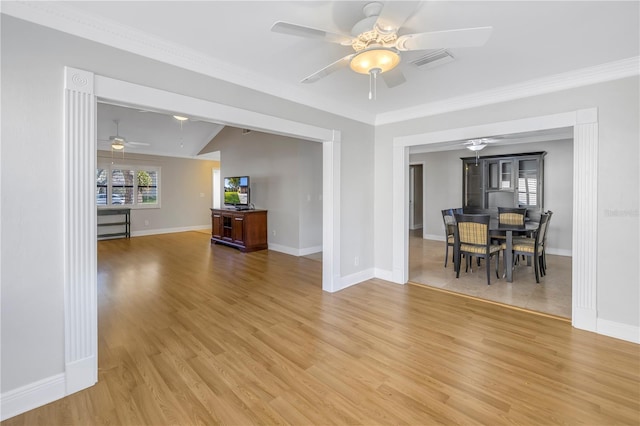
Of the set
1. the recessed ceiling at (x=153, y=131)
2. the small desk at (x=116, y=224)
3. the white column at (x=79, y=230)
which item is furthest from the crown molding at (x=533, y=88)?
the small desk at (x=116, y=224)

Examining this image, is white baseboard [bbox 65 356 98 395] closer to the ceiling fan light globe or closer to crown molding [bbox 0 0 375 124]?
crown molding [bbox 0 0 375 124]

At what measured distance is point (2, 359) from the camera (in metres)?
1.70

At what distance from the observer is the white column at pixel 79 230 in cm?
190

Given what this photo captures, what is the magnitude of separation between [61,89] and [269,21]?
4.69 feet

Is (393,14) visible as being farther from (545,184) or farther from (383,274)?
(545,184)

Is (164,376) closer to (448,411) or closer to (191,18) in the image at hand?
(448,411)

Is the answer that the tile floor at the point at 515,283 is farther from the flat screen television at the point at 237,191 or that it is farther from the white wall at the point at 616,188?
the flat screen television at the point at 237,191

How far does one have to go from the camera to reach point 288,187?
21.3ft

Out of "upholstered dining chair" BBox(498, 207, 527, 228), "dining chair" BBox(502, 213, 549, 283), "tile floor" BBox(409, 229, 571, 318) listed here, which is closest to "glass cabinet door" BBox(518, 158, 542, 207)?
"upholstered dining chair" BBox(498, 207, 527, 228)

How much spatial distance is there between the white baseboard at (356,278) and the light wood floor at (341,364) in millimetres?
225

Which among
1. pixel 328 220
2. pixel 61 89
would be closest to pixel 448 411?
pixel 328 220

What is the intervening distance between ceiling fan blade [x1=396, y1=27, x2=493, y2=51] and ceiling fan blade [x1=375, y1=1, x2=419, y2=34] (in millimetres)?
97

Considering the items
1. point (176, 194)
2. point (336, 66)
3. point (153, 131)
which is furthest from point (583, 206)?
point (176, 194)

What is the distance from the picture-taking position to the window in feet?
27.3
